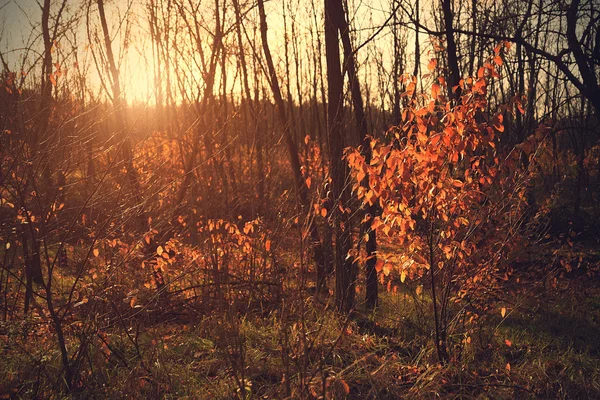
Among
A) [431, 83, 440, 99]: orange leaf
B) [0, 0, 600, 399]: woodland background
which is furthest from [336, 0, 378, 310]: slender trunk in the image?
[431, 83, 440, 99]: orange leaf

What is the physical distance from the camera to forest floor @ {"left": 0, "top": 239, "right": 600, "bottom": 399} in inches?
136

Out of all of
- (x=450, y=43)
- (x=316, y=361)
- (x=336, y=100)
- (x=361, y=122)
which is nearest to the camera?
(x=316, y=361)

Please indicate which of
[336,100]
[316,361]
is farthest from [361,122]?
[316,361]

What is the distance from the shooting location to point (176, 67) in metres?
9.70

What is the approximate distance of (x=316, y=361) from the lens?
147 inches

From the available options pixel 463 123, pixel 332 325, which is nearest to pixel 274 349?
pixel 332 325

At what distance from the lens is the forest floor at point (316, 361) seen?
346 centimetres

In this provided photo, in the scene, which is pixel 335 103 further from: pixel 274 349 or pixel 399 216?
Result: pixel 274 349

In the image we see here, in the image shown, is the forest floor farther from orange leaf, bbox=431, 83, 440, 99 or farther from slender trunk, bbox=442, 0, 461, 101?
slender trunk, bbox=442, 0, 461, 101

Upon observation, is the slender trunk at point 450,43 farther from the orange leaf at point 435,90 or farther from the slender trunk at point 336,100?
the orange leaf at point 435,90

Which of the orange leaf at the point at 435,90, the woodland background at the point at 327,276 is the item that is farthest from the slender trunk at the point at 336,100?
the orange leaf at the point at 435,90

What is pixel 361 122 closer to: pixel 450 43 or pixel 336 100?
pixel 336 100

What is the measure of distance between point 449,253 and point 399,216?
2.61ft

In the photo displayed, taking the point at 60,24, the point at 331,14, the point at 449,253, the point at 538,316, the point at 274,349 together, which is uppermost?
the point at 60,24
